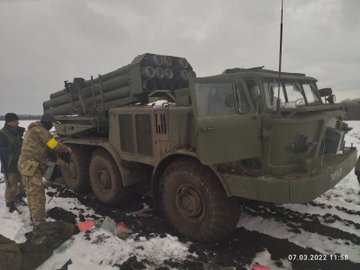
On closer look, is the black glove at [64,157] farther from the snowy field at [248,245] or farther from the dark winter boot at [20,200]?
the dark winter boot at [20,200]

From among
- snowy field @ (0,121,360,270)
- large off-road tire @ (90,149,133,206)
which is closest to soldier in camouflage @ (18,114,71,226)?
snowy field @ (0,121,360,270)

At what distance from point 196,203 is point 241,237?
0.80 metres

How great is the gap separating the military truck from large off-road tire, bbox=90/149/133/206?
0.02 m

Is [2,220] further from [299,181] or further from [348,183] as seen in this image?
[348,183]

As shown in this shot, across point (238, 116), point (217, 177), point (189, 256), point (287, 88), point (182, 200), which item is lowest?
point (189, 256)

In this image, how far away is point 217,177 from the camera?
388 centimetres

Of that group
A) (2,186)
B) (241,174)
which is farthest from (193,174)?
(2,186)

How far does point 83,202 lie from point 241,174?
138 inches

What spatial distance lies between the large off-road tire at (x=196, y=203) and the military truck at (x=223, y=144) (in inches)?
0.5

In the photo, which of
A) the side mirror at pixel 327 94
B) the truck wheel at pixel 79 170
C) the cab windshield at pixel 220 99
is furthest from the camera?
the truck wheel at pixel 79 170

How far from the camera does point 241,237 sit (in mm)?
4238

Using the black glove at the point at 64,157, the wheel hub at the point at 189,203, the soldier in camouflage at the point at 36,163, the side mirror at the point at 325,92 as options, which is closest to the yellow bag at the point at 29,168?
the soldier in camouflage at the point at 36,163

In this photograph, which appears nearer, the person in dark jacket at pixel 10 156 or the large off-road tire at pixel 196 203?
the large off-road tire at pixel 196 203

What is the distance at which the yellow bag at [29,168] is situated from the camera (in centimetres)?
446
